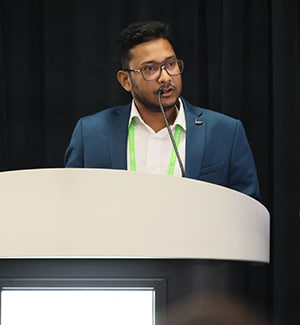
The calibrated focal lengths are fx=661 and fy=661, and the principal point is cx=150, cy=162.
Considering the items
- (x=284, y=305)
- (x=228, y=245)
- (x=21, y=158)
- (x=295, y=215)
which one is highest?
(x=21, y=158)

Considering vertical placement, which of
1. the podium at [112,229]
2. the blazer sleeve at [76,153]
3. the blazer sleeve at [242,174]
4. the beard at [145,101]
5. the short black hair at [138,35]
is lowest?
the podium at [112,229]

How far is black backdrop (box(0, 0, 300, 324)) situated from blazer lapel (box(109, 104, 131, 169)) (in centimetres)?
44

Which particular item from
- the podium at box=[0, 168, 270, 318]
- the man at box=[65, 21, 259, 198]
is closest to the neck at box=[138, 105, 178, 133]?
the man at box=[65, 21, 259, 198]

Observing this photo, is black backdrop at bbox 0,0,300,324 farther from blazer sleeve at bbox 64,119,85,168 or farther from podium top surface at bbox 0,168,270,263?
podium top surface at bbox 0,168,270,263

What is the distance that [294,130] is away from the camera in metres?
2.01

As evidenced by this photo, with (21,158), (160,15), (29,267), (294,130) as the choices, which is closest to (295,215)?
(294,130)

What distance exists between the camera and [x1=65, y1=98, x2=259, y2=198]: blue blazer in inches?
59.8

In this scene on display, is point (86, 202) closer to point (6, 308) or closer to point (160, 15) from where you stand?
point (6, 308)

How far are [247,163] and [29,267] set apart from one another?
2.89 ft

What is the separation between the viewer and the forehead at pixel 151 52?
1635mm

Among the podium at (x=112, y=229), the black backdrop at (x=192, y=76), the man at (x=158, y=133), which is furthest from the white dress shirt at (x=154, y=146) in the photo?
the podium at (x=112, y=229)

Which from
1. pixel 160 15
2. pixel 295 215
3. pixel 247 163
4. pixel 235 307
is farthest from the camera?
pixel 160 15

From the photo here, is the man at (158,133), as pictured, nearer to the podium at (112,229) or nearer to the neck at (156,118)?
the neck at (156,118)

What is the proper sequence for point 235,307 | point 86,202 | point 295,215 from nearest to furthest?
point 86,202 < point 235,307 < point 295,215
